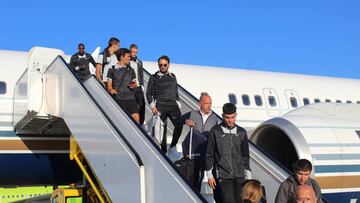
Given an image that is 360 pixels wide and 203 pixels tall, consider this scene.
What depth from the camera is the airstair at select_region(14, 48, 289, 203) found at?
225 inches

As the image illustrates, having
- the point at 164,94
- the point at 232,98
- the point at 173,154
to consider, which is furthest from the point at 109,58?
the point at 232,98

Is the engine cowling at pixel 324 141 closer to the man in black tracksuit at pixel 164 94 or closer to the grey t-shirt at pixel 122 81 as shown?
the man in black tracksuit at pixel 164 94

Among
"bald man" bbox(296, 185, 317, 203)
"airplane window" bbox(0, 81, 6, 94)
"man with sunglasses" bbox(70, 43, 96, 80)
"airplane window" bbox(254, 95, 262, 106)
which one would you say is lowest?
"bald man" bbox(296, 185, 317, 203)

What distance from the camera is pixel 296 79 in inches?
667

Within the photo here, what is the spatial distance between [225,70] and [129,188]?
10.1 meters

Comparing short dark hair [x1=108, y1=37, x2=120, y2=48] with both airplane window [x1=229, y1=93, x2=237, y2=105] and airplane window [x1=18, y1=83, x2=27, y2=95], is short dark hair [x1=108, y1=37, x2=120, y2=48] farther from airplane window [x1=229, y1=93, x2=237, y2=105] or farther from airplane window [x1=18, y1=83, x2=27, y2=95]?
airplane window [x1=229, y1=93, x2=237, y2=105]

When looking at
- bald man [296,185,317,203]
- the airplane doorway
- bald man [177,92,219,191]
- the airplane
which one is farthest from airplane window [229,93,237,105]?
bald man [296,185,317,203]

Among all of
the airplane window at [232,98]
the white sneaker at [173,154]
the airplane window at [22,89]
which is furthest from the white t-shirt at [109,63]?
the airplane window at [232,98]

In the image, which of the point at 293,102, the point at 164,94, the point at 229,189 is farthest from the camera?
the point at 293,102

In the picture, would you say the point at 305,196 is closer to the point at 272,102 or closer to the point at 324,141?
the point at 324,141

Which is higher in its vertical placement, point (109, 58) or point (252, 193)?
point (109, 58)

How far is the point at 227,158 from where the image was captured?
19.0 feet

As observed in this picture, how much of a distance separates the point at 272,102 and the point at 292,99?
0.85 meters

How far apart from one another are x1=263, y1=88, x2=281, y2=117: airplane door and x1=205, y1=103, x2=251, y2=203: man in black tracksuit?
31.2ft
